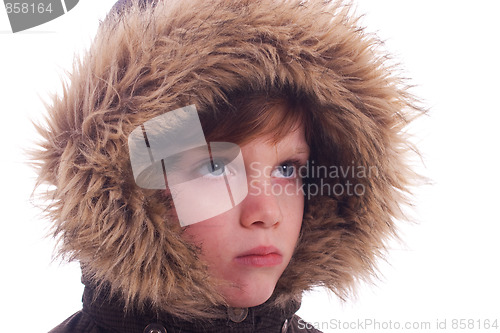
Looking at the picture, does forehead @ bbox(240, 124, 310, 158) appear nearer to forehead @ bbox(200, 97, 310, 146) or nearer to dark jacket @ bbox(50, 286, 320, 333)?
forehead @ bbox(200, 97, 310, 146)

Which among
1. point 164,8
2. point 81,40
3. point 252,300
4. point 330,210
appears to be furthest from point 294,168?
point 81,40

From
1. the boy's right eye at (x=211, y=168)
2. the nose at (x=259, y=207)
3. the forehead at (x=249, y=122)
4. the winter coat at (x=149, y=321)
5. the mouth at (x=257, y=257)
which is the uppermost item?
the forehead at (x=249, y=122)

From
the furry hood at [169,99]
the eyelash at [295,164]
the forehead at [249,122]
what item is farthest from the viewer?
the eyelash at [295,164]

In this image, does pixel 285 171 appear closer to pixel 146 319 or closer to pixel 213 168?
pixel 213 168

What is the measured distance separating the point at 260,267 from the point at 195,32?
534 millimetres

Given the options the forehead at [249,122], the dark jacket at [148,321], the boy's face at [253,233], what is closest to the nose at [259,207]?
the boy's face at [253,233]

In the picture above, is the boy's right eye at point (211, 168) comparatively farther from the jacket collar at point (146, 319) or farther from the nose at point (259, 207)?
the jacket collar at point (146, 319)

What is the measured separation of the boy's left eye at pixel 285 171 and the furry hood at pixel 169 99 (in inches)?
5.0

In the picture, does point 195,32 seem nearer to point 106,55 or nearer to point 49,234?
point 106,55

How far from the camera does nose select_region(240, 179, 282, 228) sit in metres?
1.26

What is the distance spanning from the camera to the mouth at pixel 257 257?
1.28 metres

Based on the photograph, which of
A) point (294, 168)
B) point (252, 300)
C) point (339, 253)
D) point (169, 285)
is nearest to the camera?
point (169, 285)

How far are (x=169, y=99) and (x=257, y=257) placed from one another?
0.40 m

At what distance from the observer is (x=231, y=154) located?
50.4 inches
